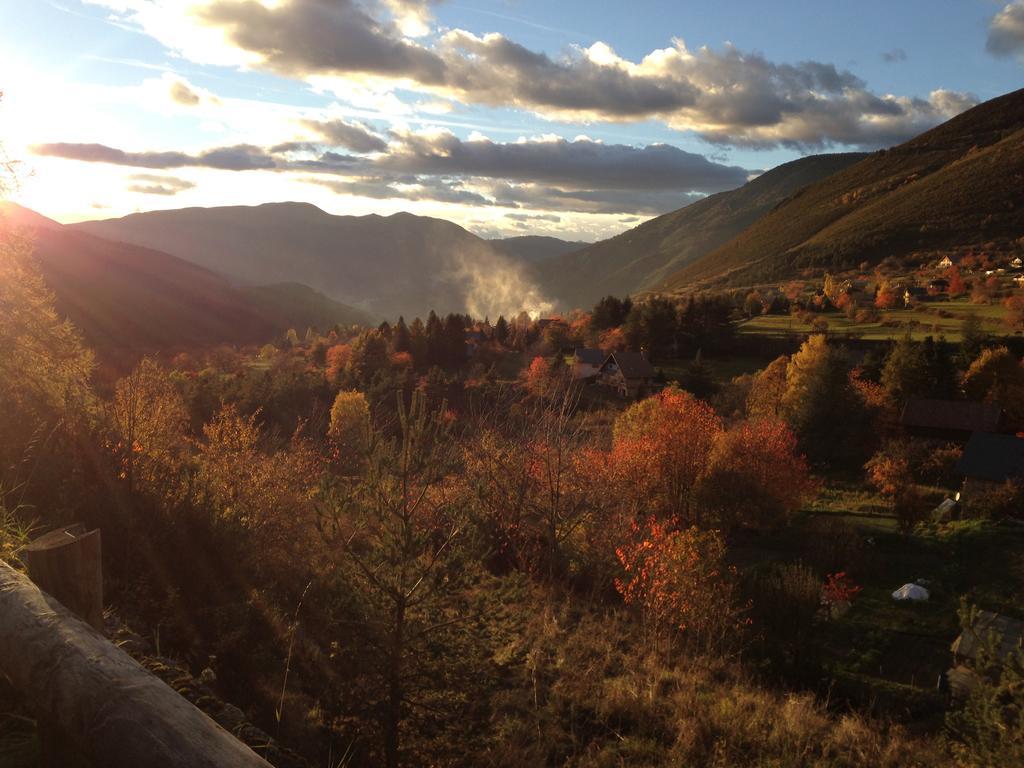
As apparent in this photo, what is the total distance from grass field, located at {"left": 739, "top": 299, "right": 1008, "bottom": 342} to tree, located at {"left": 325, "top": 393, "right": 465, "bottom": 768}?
69748mm

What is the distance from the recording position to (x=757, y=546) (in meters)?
33.9

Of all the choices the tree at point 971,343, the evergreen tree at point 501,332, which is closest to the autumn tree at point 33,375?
the tree at point 971,343

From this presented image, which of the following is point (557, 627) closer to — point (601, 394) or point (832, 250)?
point (601, 394)

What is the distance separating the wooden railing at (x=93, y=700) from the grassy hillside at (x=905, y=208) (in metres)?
144

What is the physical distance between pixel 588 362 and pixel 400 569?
7096cm

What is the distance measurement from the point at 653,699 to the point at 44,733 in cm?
808

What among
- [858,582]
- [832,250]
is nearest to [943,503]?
[858,582]

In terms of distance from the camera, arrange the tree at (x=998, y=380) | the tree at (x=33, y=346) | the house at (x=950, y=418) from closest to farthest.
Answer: the tree at (x=33, y=346) → the house at (x=950, y=418) → the tree at (x=998, y=380)

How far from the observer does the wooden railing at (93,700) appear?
2322 mm

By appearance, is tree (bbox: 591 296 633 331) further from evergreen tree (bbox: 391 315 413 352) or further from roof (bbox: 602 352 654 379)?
evergreen tree (bbox: 391 315 413 352)

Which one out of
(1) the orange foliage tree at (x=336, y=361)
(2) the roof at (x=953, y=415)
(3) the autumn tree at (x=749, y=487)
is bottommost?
(3) the autumn tree at (x=749, y=487)

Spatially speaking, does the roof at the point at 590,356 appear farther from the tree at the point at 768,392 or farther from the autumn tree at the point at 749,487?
the autumn tree at the point at 749,487

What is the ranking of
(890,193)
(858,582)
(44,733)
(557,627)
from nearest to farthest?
(44,733)
(557,627)
(858,582)
(890,193)

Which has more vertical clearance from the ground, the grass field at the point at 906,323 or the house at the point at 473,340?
the grass field at the point at 906,323
